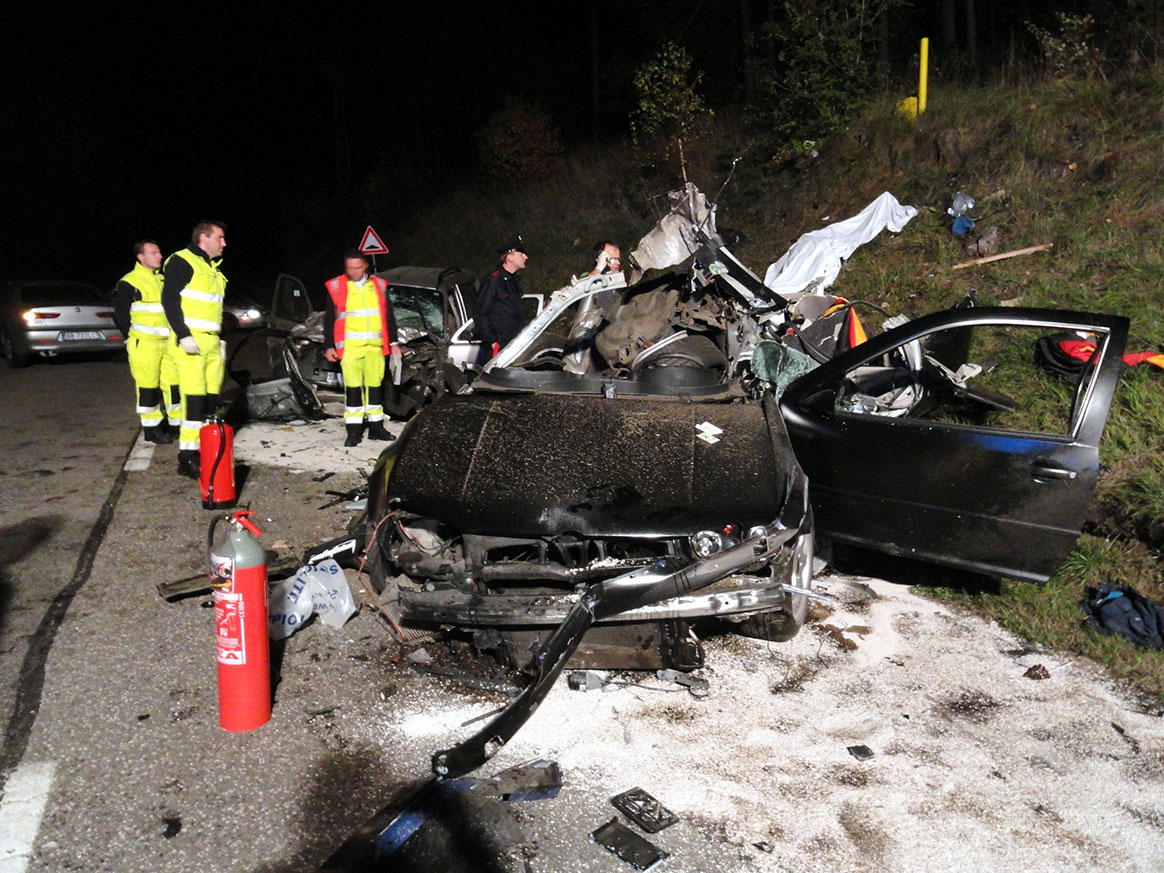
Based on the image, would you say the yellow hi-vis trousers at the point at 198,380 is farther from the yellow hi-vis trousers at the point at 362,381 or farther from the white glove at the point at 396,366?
the white glove at the point at 396,366

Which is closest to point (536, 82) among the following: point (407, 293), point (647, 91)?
point (647, 91)

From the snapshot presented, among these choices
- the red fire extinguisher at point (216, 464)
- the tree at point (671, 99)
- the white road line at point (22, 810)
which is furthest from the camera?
the tree at point (671, 99)

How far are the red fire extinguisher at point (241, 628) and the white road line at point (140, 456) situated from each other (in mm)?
4250

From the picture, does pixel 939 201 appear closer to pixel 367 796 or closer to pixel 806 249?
pixel 806 249

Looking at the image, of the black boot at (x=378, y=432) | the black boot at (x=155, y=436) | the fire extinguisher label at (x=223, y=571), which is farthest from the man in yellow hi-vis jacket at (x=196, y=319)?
the fire extinguisher label at (x=223, y=571)

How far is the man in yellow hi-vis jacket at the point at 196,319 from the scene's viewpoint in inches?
256

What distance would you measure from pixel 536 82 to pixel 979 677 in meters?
30.5

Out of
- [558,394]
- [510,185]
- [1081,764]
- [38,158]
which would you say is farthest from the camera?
[38,158]

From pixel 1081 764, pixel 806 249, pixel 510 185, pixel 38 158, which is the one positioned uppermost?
pixel 38 158

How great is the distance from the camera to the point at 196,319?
6598 millimetres

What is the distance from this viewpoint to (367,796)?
3230 millimetres

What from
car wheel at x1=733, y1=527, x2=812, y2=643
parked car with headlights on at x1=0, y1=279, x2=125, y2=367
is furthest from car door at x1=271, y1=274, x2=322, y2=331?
car wheel at x1=733, y1=527, x2=812, y2=643

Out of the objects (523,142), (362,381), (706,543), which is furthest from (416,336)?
(523,142)

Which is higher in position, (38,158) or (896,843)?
(38,158)
